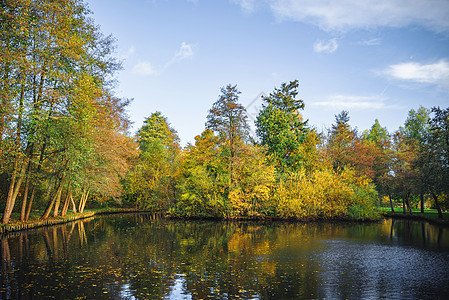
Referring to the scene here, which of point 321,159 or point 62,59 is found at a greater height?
point 62,59

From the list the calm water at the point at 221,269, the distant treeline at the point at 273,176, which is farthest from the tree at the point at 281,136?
the calm water at the point at 221,269

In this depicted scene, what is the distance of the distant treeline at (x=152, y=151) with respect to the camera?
1964 centimetres

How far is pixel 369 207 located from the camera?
102ft

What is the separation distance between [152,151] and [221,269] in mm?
42530

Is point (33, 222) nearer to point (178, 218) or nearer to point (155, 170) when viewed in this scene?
point (178, 218)

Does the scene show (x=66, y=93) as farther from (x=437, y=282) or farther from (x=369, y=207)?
(x=369, y=207)

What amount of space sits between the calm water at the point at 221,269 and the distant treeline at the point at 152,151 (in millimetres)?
6774

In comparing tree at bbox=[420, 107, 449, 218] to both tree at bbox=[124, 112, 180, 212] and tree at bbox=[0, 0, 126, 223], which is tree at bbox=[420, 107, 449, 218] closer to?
tree at bbox=[124, 112, 180, 212]

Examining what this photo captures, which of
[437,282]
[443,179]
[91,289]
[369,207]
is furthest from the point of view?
[369,207]

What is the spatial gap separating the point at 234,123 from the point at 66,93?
1617 cm

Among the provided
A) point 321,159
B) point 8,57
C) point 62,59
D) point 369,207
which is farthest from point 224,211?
point 8,57

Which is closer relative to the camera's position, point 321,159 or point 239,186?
point 239,186

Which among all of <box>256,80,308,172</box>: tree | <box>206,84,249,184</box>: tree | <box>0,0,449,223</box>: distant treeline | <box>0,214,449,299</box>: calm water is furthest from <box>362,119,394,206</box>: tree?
<box>0,214,449,299</box>: calm water

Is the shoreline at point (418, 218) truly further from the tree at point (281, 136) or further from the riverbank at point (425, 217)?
the tree at point (281, 136)
